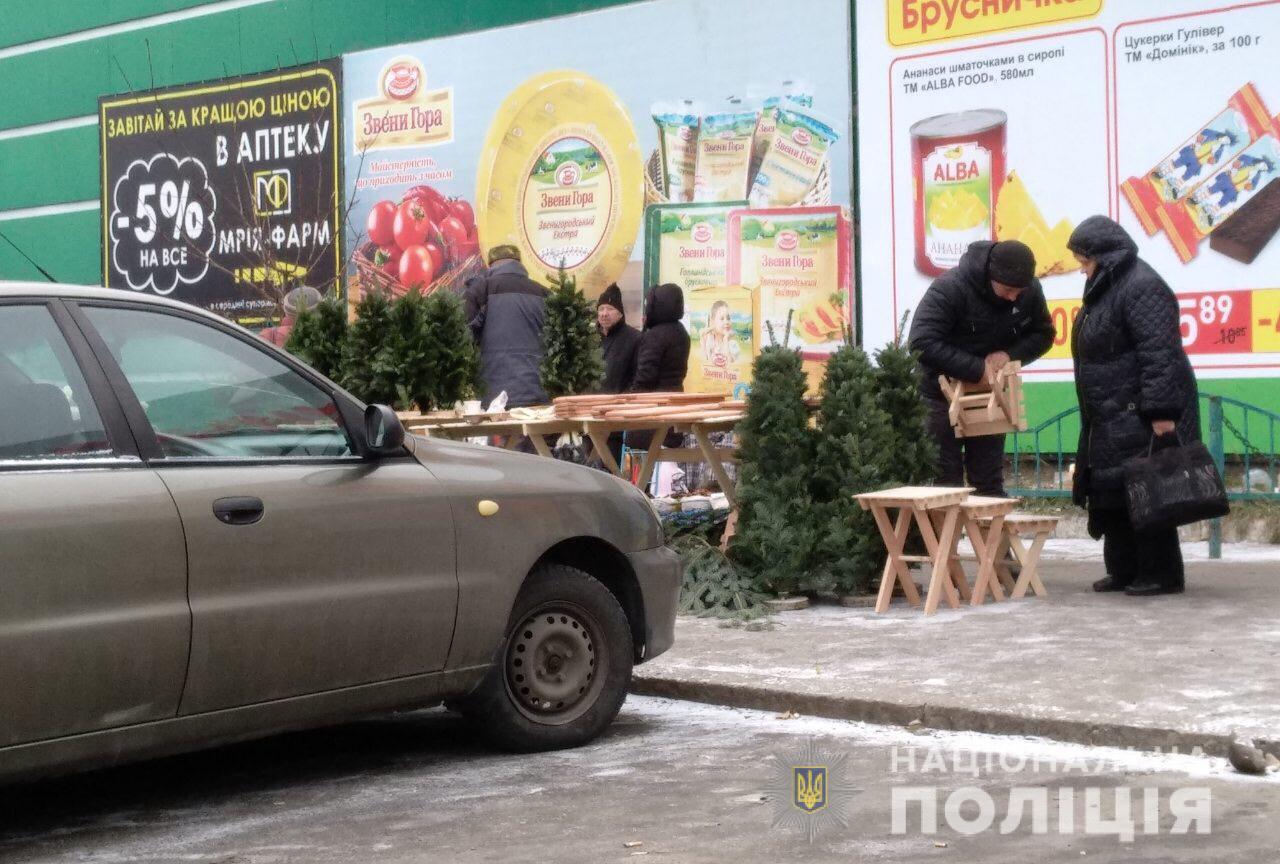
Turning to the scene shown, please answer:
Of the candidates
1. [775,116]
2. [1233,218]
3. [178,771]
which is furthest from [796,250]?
[178,771]

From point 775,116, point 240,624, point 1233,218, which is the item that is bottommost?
point 240,624

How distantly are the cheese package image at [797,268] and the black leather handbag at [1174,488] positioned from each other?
515 cm

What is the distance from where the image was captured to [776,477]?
10.0 metres

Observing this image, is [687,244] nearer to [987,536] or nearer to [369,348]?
[369,348]

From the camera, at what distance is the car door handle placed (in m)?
5.64

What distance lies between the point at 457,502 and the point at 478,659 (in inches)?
22.0

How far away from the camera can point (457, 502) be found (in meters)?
6.37

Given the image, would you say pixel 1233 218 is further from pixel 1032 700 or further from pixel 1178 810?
pixel 1178 810

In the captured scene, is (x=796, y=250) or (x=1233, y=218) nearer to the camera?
(x=1233, y=218)

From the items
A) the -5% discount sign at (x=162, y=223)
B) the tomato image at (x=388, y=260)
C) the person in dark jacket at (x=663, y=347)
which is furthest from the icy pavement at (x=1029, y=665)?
the -5% discount sign at (x=162, y=223)

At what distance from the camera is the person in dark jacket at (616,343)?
14.1 m

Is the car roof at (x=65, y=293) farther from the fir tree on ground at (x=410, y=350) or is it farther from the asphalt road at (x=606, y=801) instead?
the fir tree on ground at (x=410, y=350)

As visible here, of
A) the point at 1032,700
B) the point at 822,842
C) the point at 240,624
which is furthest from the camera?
the point at 1032,700

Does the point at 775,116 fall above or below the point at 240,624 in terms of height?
above
